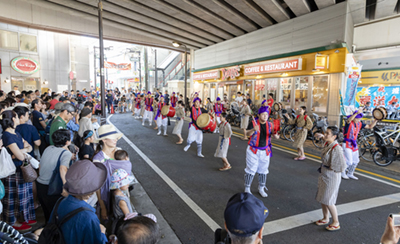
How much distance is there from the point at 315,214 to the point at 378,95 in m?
15.4

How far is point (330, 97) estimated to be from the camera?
12.3 meters

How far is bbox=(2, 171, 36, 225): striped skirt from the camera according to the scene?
3545 mm

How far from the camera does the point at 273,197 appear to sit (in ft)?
16.3

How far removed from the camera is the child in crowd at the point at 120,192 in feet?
9.87

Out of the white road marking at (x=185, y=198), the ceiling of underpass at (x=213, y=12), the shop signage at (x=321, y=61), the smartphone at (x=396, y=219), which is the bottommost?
the white road marking at (x=185, y=198)

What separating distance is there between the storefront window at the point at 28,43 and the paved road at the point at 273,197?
20.1 metres

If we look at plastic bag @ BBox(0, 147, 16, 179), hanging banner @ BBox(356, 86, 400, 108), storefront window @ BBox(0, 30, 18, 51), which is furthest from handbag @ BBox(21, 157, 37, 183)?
storefront window @ BBox(0, 30, 18, 51)

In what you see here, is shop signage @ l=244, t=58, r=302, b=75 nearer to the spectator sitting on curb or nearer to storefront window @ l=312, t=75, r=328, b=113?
storefront window @ l=312, t=75, r=328, b=113

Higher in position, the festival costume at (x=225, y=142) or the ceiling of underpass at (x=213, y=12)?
the ceiling of underpass at (x=213, y=12)

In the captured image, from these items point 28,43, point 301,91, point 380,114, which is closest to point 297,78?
point 301,91

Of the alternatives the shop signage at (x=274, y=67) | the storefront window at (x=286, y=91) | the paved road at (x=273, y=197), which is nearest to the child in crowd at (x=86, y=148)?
the paved road at (x=273, y=197)

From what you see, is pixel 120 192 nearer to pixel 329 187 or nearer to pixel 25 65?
pixel 329 187

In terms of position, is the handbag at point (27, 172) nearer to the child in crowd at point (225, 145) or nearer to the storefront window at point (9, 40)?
the child in crowd at point (225, 145)

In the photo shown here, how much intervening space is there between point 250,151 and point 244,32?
50.2ft
